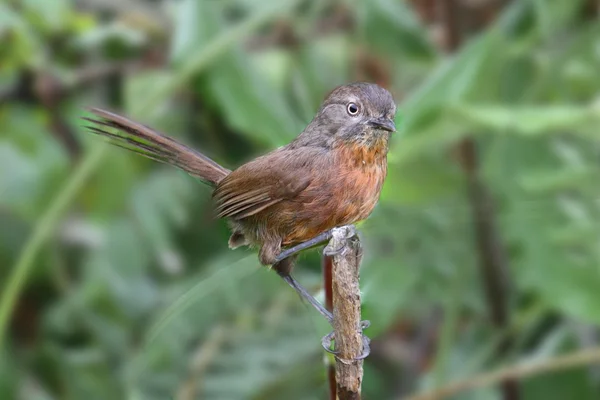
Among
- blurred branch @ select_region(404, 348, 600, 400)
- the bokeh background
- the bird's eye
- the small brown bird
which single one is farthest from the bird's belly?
blurred branch @ select_region(404, 348, 600, 400)

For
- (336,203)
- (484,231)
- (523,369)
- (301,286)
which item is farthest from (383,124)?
(484,231)

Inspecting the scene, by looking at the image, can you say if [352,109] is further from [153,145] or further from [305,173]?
[153,145]

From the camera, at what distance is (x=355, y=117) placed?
1.64 metres

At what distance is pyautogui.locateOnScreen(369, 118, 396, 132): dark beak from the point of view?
62.7 inches

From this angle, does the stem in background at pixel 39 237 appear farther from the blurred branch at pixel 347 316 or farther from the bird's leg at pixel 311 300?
the blurred branch at pixel 347 316

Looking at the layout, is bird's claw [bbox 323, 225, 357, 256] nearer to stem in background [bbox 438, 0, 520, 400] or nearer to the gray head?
the gray head

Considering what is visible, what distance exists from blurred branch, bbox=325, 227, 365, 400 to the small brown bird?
0.18m

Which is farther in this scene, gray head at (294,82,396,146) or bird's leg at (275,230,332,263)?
gray head at (294,82,396,146)

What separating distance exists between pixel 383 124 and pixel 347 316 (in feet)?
1.40

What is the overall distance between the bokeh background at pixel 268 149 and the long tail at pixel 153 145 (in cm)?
20

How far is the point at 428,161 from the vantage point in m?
2.52

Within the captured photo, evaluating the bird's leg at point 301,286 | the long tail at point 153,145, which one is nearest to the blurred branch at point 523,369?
the bird's leg at point 301,286

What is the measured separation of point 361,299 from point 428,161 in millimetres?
1245

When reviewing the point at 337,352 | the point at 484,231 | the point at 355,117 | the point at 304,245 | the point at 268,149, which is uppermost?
the point at 268,149
